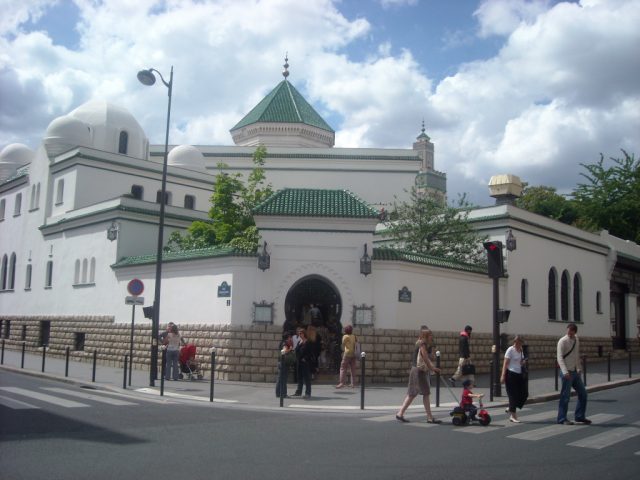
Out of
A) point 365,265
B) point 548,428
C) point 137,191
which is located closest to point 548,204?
point 137,191

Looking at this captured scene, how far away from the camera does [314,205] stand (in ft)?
66.2

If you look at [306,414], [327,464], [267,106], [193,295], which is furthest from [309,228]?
[267,106]

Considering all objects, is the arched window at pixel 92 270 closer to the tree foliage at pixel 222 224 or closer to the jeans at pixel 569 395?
the tree foliage at pixel 222 224

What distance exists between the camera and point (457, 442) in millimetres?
10016

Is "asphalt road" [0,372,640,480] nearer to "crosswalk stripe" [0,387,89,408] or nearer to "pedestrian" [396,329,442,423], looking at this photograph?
"crosswalk stripe" [0,387,89,408]

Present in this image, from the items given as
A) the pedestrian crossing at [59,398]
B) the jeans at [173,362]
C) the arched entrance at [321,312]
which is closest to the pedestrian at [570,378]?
the arched entrance at [321,312]

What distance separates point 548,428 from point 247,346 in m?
9.77

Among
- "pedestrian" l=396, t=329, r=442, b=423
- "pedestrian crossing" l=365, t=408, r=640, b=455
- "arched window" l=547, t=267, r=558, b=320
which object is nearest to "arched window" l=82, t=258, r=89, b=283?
"pedestrian crossing" l=365, t=408, r=640, b=455

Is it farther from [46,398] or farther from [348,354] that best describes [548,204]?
[46,398]

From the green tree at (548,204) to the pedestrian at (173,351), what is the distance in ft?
118

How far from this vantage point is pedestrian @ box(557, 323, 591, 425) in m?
12.0

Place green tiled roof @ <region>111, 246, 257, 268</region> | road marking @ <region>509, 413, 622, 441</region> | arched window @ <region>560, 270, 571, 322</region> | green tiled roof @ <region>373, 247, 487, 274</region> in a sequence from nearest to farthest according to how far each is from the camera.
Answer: road marking @ <region>509, 413, 622, 441</region> → green tiled roof @ <region>111, 246, 257, 268</region> → green tiled roof @ <region>373, 247, 487, 274</region> → arched window @ <region>560, 270, 571, 322</region>

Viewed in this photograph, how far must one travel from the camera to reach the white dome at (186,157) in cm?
3856

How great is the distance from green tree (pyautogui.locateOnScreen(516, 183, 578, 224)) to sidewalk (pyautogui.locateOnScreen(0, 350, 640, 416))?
28.8 metres
